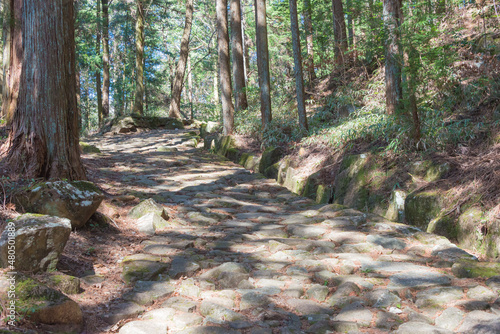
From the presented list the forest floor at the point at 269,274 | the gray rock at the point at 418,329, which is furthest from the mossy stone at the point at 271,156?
the gray rock at the point at 418,329

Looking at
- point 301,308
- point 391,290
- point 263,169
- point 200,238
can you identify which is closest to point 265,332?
point 301,308

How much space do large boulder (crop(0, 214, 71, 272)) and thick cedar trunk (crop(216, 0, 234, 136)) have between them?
9.02 meters

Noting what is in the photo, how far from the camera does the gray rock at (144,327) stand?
95.5 inches

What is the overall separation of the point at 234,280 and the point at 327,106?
8.31 metres

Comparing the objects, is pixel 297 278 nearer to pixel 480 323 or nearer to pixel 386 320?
pixel 386 320

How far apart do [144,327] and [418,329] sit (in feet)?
5.94

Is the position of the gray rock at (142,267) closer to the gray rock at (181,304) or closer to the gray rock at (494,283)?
the gray rock at (181,304)

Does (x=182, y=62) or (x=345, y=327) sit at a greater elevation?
(x=182, y=62)

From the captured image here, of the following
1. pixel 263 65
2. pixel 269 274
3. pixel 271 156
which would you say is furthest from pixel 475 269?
pixel 263 65

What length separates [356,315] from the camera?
8.78ft

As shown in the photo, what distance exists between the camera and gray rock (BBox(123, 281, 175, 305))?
115 inches

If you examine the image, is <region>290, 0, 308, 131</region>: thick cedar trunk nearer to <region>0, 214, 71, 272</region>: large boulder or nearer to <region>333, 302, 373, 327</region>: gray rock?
<region>333, 302, 373, 327</region>: gray rock

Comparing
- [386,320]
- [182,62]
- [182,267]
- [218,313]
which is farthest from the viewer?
[182,62]

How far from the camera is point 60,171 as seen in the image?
15.1ft
